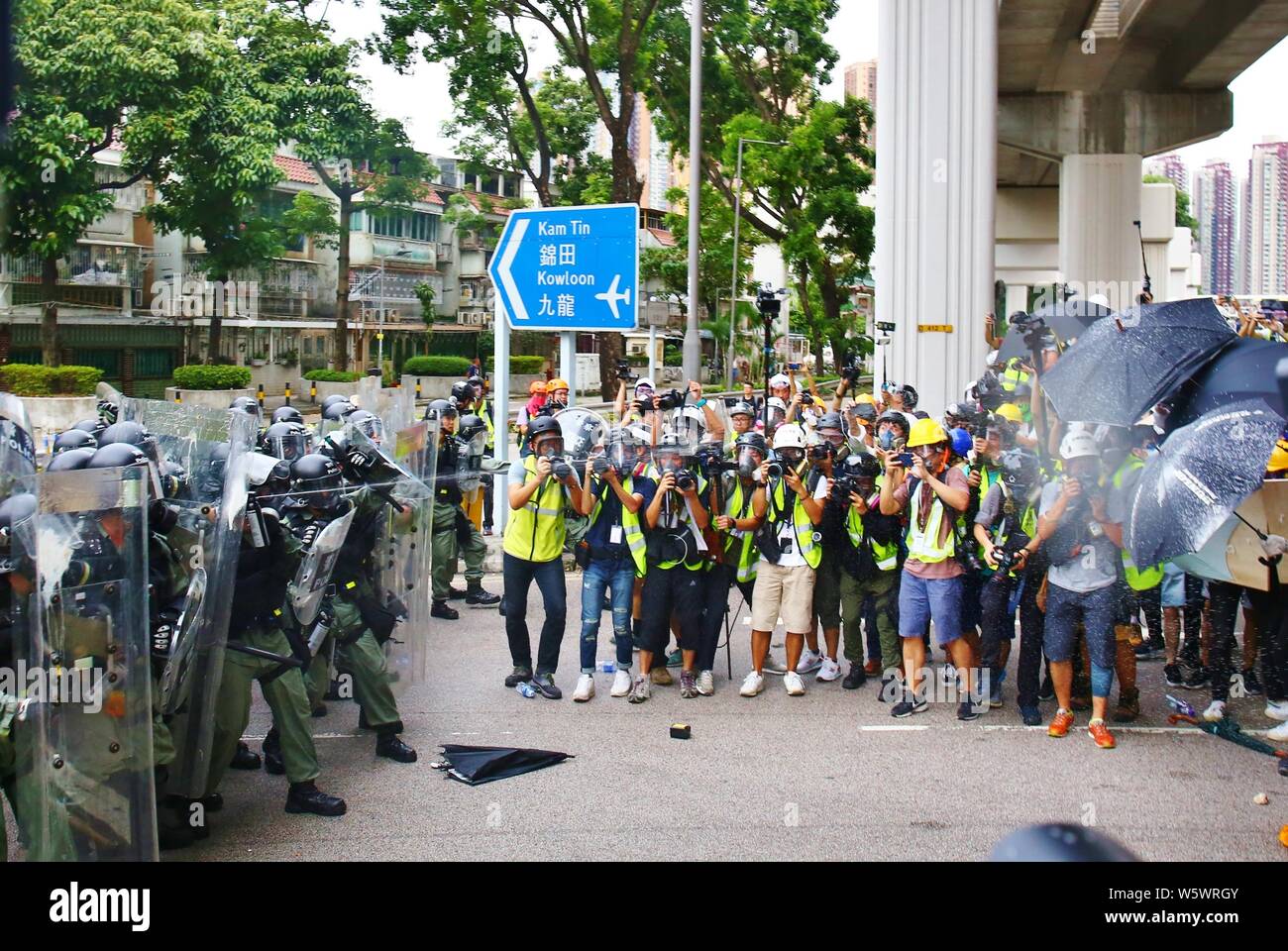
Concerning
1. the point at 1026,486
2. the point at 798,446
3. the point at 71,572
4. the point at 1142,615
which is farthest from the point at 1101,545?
the point at 71,572

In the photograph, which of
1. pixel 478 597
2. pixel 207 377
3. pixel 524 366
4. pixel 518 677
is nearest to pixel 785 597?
pixel 518 677

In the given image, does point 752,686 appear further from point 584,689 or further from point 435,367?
point 435,367

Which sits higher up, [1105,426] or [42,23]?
[42,23]

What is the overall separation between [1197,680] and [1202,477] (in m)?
3.15

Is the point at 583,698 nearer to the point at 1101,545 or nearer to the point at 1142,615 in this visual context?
the point at 1101,545

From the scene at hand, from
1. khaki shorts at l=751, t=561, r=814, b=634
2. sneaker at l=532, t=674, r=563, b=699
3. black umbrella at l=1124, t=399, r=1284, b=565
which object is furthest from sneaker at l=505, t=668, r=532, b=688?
black umbrella at l=1124, t=399, r=1284, b=565

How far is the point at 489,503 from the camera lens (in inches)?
559

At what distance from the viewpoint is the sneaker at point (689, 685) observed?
27.0 ft

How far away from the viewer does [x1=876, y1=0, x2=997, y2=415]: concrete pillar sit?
1669 cm

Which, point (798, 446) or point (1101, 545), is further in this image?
point (798, 446)

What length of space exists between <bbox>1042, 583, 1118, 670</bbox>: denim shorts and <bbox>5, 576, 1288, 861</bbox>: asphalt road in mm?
485

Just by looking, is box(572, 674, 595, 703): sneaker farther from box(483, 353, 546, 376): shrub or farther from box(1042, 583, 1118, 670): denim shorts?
box(483, 353, 546, 376): shrub
